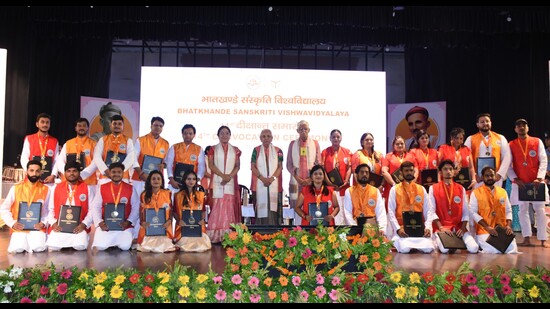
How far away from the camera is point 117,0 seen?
297 inches

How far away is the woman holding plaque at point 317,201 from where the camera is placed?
5.98 m

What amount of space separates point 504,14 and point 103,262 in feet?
22.3

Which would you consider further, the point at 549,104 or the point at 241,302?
the point at 549,104

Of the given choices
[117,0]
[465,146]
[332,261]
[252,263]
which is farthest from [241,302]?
[117,0]

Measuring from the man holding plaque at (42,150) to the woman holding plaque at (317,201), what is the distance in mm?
2914

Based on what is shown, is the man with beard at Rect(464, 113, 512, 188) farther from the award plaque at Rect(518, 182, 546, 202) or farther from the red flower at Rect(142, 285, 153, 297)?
the red flower at Rect(142, 285, 153, 297)

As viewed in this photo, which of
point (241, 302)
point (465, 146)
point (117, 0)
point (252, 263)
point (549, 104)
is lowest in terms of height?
point (241, 302)

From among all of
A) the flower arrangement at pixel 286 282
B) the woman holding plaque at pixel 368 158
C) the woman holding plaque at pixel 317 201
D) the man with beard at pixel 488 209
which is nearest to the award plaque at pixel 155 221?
the woman holding plaque at pixel 317 201

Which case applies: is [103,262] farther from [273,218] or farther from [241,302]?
[273,218]

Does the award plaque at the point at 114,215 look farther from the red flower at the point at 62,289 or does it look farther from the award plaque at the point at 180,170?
the red flower at the point at 62,289

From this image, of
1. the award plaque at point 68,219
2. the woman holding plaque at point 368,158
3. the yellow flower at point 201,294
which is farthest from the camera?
the woman holding plaque at point 368,158

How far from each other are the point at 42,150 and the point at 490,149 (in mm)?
5332

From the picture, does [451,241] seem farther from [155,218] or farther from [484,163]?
[155,218]

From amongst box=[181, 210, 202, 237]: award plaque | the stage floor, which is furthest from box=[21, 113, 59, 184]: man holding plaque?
box=[181, 210, 202, 237]: award plaque
